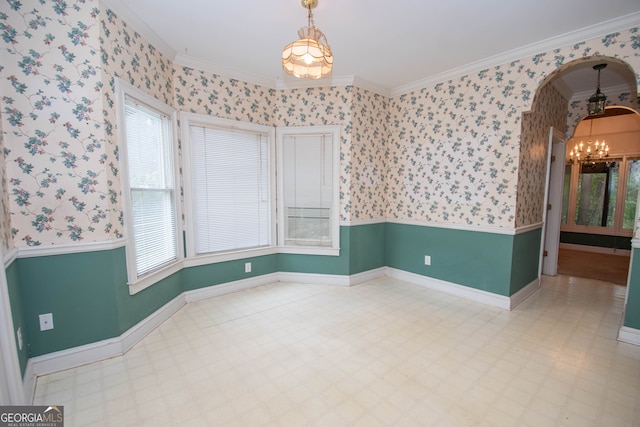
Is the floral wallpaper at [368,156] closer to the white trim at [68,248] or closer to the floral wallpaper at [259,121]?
the floral wallpaper at [259,121]

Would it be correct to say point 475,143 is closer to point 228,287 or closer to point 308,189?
point 308,189

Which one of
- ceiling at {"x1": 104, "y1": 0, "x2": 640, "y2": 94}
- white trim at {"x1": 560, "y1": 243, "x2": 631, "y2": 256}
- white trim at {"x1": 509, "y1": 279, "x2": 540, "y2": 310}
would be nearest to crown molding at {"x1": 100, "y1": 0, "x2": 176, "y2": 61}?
ceiling at {"x1": 104, "y1": 0, "x2": 640, "y2": 94}

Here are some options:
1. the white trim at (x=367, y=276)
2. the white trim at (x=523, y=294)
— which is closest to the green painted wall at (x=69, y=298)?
the white trim at (x=367, y=276)

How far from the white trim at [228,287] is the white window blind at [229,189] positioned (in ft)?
1.45

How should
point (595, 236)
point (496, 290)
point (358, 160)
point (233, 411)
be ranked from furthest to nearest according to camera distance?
1. point (595, 236)
2. point (358, 160)
3. point (496, 290)
4. point (233, 411)

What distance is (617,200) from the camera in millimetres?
5832

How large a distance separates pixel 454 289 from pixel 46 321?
400 cm

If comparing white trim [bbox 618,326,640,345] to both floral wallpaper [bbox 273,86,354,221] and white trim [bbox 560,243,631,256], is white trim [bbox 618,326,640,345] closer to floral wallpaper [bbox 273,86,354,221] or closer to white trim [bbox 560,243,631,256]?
floral wallpaper [bbox 273,86,354,221]

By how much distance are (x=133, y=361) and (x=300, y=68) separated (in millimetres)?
2548

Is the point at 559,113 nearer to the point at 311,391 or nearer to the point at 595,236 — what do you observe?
the point at 595,236

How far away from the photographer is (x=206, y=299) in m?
3.35

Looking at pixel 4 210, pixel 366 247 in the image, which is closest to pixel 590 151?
pixel 366 247

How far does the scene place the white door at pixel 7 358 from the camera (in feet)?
4.50

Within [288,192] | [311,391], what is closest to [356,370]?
[311,391]
